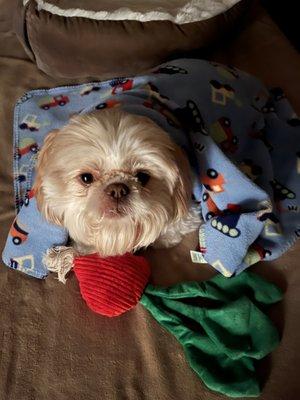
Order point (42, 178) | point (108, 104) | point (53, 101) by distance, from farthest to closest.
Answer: point (53, 101)
point (108, 104)
point (42, 178)

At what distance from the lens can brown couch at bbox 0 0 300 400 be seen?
4.08 feet

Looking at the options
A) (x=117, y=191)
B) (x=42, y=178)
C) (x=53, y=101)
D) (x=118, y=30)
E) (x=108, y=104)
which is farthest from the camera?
(x=53, y=101)

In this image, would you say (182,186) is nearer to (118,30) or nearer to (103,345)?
(103,345)

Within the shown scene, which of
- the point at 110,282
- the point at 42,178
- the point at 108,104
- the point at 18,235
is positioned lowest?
the point at 18,235

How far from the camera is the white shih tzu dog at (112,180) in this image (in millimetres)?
1170

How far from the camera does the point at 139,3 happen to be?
180cm

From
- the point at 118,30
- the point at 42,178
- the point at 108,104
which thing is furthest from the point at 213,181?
the point at 118,30

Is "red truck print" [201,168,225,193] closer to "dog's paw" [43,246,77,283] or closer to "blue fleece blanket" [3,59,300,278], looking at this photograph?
"blue fleece blanket" [3,59,300,278]

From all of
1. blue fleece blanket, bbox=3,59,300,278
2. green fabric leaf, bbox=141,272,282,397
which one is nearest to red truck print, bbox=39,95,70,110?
blue fleece blanket, bbox=3,59,300,278

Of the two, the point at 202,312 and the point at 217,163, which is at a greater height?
the point at 217,163

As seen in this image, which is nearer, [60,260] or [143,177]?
[143,177]

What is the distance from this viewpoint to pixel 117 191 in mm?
1159

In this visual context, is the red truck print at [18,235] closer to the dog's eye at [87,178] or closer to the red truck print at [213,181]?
the dog's eye at [87,178]

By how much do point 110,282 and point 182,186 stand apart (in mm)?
311
